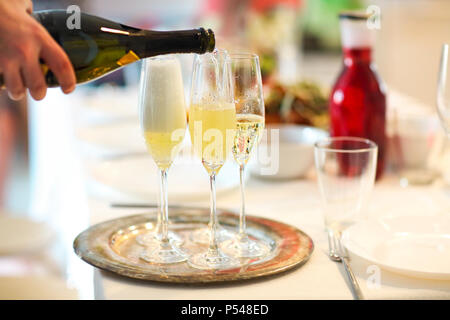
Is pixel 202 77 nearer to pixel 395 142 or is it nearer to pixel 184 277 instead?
pixel 184 277

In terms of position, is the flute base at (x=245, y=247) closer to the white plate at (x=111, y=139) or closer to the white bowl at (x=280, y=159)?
the white bowl at (x=280, y=159)

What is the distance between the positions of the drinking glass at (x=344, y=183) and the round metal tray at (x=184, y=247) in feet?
0.23

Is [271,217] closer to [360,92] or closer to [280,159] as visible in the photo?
[280,159]

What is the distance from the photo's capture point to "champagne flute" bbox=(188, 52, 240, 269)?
86 cm

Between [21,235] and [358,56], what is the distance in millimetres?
1120

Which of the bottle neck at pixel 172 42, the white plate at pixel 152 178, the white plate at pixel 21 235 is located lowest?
the white plate at pixel 21 235

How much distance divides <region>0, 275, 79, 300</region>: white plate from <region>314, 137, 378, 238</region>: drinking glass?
2.08 feet

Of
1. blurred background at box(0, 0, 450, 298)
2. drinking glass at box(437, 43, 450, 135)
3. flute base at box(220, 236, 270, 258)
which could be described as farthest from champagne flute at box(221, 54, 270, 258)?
blurred background at box(0, 0, 450, 298)

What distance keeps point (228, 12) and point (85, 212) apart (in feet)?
13.1

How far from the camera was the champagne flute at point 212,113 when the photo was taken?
0.86m

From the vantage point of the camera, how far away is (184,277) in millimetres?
792

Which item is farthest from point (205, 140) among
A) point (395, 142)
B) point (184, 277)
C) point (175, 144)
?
point (395, 142)

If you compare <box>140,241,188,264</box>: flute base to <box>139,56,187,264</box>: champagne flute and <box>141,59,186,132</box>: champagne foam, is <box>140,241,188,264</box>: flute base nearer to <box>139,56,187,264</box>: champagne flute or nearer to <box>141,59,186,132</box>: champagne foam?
<box>139,56,187,264</box>: champagne flute

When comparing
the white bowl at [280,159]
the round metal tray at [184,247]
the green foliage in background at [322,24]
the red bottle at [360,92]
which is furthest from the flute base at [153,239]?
the green foliage in background at [322,24]
